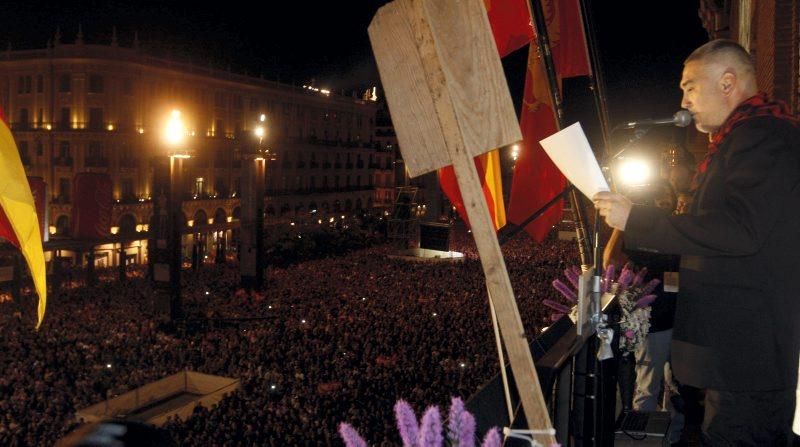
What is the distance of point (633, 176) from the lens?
276 inches

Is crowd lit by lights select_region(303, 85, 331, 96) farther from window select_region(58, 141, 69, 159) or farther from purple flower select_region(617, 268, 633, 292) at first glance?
purple flower select_region(617, 268, 633, 292)

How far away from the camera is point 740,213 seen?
83.4 inches

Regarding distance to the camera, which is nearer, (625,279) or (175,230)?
(625,279)

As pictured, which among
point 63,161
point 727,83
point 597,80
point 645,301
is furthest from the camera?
point 63,161

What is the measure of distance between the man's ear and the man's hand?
564 mm

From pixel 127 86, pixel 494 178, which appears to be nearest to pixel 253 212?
pixel 494 178

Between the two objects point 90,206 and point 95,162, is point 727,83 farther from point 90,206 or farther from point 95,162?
point 95,162

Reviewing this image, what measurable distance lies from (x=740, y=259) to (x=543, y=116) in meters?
5.31

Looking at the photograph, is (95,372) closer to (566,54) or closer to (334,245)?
(566,54)

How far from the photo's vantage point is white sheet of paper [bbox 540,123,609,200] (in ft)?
7.58

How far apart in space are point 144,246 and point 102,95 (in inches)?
492

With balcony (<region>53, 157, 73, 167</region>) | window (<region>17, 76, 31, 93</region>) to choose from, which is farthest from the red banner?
window (<region>17, 76, 31, 93</region>)

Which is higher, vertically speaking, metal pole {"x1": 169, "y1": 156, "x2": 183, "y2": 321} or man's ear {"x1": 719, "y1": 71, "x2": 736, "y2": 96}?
man's ear {"x1": 719, "y1": 71, "x2": 736, "y2": 96}

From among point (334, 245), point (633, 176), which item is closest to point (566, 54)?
point (633, 176)
